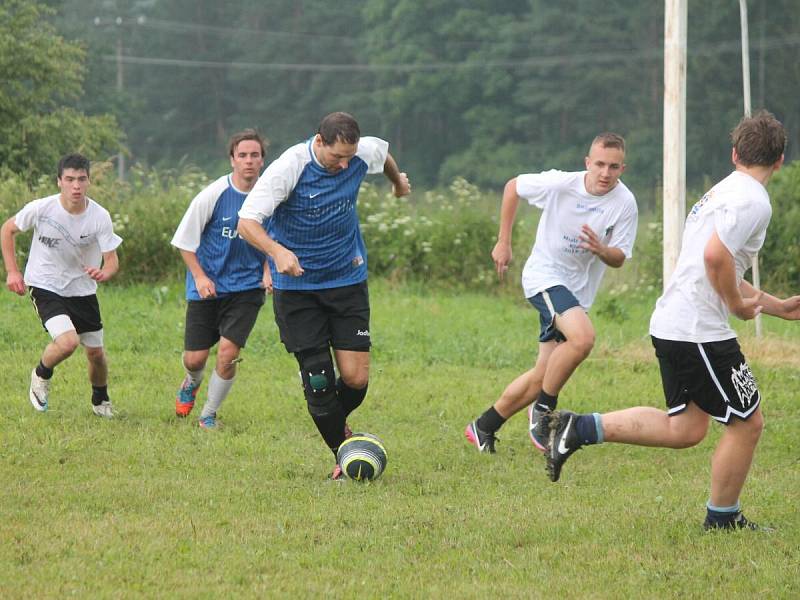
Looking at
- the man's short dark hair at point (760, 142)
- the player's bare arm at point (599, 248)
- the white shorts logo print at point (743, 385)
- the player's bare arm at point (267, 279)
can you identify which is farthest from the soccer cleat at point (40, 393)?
the man's short dark hair at point (760, 142)

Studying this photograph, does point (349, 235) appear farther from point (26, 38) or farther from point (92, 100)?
point (92, 100)

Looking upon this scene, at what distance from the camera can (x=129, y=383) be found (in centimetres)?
1106

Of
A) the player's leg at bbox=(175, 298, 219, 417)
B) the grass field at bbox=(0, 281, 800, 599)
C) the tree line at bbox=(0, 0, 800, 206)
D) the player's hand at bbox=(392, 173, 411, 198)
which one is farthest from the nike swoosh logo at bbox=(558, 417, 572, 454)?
the tree line at bbox=(0, 0, 800, 206)

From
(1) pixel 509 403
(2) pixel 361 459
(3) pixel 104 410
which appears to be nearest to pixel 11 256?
(3) pixel 104 410

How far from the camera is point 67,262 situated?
30.9ft

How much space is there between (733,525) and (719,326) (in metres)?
1.04

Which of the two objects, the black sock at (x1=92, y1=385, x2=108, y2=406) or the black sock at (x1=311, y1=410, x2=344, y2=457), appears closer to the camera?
the black sock at (x1=311, y1=410, x2=344, y2=457)

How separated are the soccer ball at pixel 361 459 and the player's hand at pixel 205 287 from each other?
1.80m

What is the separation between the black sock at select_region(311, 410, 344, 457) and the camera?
7.70 metres

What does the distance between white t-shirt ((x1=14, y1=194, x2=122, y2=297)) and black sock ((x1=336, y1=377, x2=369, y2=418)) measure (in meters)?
2.37

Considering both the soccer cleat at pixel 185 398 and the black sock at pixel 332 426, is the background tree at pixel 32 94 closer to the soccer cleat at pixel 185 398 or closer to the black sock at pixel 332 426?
the soccer cleat at pixel 185 398

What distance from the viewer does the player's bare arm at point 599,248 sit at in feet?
25.9

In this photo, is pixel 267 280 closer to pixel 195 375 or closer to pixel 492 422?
pixel 195 375

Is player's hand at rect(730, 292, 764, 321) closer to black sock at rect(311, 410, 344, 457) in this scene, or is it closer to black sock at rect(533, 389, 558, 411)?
black sock at rect(533, 389, 558, 411)
